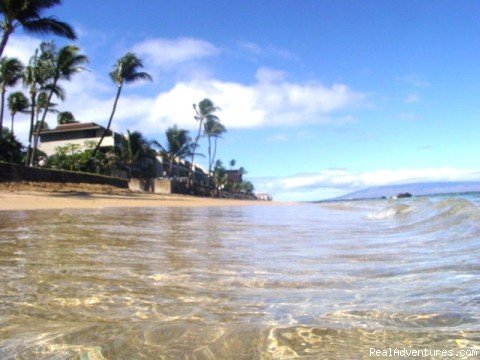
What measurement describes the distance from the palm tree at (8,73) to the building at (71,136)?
11.0m

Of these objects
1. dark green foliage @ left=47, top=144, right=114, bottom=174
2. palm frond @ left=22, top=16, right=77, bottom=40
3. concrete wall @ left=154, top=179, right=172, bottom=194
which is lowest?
concrete wall @ left=154, top=179, right=172, bottom=194

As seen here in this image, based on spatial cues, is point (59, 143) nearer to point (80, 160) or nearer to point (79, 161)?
point (80, 160)

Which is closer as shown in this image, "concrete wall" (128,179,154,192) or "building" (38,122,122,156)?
"concrete wall" (128,179,154,192)

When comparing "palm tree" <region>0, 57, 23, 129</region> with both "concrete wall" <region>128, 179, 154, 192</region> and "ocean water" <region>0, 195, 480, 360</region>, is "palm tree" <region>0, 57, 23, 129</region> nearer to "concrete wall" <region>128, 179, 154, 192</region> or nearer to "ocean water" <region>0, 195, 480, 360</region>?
"concrete wall" <region>128, 179, 154, 192</region>

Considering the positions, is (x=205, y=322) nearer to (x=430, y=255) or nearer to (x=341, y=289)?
(x=341, y=289)

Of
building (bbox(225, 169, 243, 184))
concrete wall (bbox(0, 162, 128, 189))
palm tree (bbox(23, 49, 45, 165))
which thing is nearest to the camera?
concrete wall (bbox(0, 162, 128, 189))

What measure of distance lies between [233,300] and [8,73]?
3540 cm

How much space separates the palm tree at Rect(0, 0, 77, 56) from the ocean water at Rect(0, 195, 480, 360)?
16.9m

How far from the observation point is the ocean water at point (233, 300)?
1.87 metres

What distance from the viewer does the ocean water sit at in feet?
6.14

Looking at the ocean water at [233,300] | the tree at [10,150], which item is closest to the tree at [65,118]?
the tree at [10,150]

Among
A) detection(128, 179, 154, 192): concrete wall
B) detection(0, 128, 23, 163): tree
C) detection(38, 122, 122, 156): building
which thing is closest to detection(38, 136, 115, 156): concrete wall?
detection(38, 122, 122, 156): building

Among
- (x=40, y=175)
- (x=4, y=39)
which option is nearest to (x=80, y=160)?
(x=40, y=175)

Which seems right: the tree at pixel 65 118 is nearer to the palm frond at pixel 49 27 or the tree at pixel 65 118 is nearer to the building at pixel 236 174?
the palm frond at pixel 49 27
